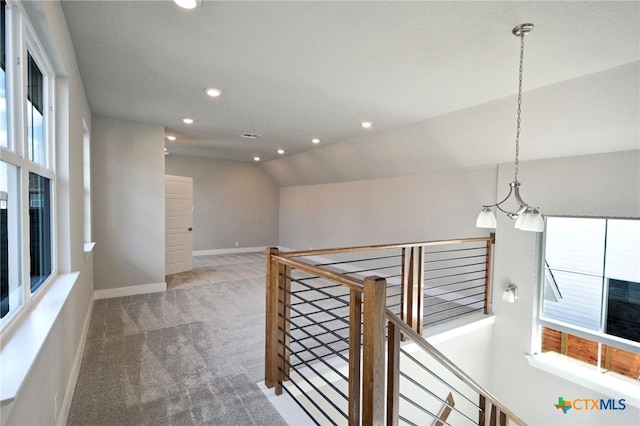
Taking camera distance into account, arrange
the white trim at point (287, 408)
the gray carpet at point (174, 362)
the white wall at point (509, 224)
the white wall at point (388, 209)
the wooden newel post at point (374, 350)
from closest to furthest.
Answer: the wooden newel post at point (374, 350), the white trim at point (287, 408), the gray carpet at point (174, 362), the white wall at point (509, 224), the white wall at point (388, 209)

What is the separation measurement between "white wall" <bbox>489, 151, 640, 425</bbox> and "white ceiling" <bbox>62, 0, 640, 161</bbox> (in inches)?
52.7

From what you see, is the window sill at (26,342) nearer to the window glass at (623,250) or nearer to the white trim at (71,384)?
the white trim at (71,384)

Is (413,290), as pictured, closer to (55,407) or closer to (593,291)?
(593,291)

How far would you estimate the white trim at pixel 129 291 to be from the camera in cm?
435

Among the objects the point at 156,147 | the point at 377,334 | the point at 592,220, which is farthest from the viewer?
the point at 156,147

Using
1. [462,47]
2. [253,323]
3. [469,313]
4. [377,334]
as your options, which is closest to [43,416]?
[377,334]

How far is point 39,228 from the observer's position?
1991 mm

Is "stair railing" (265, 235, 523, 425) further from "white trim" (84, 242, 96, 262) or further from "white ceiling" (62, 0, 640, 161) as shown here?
"white trim" (84, 242, 96, 262)

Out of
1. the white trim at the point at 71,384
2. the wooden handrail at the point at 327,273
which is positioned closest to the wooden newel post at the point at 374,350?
the wooden handrail at the point at 327,273

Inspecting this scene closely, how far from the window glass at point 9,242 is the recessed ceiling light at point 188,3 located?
1.26 meters

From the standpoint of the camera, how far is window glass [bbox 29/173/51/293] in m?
1.81

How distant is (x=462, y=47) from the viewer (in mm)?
2213

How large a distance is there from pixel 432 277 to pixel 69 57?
16.9 feet

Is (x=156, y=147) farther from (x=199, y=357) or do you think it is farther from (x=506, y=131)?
(x=506, y=131)
